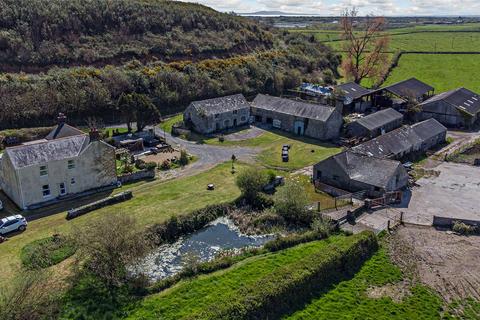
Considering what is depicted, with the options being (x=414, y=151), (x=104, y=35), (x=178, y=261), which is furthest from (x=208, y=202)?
(x=104, y=35)

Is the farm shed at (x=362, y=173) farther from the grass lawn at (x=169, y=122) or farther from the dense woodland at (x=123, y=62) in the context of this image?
the dense woodland at (x=123, y=62)

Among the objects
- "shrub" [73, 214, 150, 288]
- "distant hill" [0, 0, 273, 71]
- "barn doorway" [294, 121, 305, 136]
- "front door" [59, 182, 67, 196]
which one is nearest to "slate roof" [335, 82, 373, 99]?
"barn doorway" [294, 121, 305, 136]

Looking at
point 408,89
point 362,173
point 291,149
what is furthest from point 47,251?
point 408,89

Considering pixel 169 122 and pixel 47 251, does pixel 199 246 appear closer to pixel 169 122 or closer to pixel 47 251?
pixel 47 251

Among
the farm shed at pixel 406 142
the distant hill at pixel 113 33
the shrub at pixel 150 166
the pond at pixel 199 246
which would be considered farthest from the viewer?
the distant hill at pixel 113 33

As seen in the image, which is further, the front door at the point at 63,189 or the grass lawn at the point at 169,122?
the grass lawn at the point at 169,122

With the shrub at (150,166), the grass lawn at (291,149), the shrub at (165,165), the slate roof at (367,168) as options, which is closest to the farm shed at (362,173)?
the slate roof at (367,168)
